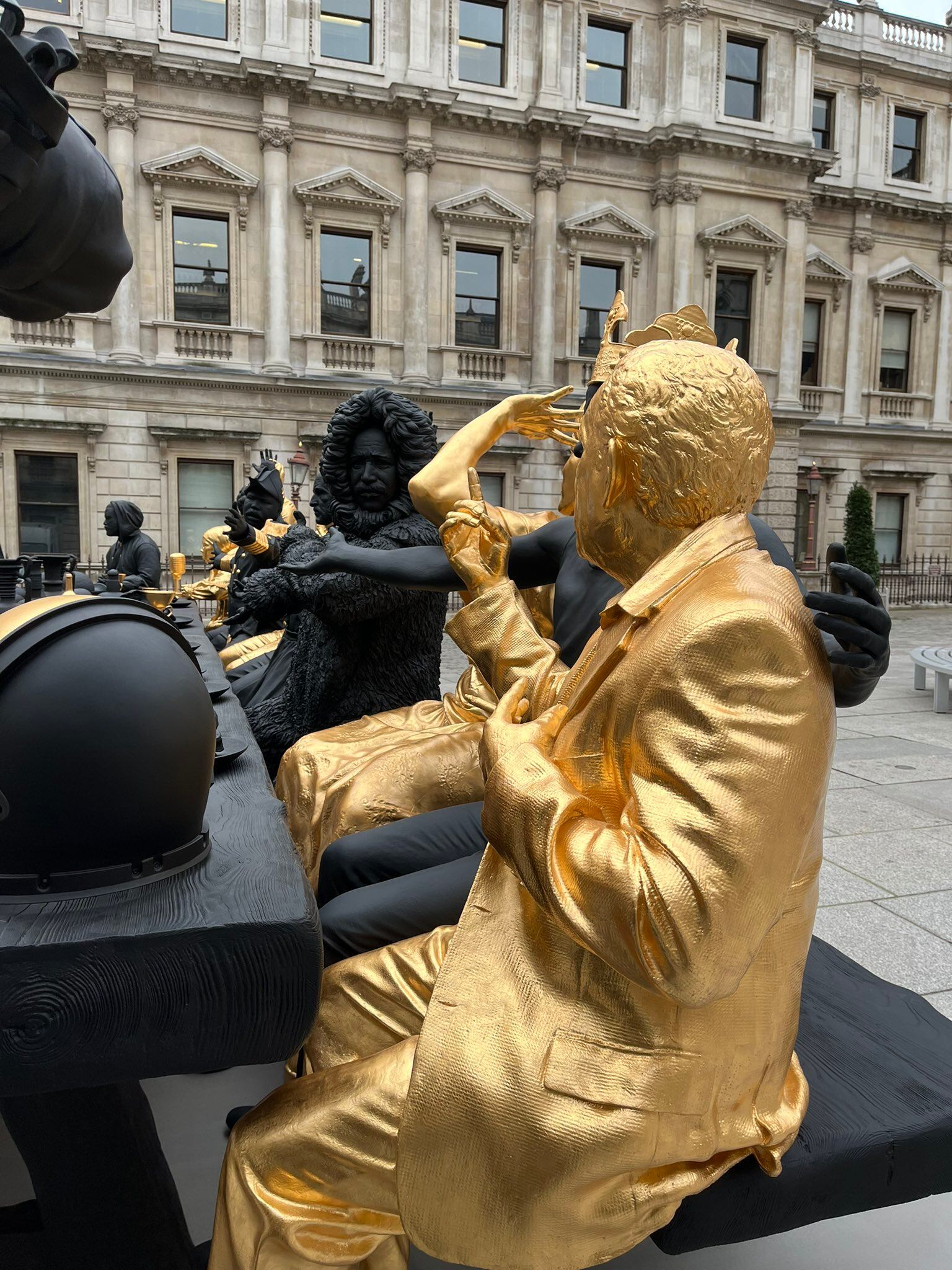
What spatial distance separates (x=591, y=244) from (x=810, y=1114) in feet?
70.0

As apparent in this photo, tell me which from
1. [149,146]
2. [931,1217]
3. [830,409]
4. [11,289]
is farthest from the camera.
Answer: [830,409]

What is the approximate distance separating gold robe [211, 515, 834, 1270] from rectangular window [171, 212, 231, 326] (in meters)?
19.2

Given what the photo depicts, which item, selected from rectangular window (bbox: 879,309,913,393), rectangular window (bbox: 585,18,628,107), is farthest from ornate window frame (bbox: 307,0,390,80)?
rectangular window (bbox: 879,309,913,393)

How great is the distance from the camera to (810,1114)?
6.14 ft

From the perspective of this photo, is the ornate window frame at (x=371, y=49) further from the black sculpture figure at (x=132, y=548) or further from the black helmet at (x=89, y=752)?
the black helmet at (x=89, y=752)

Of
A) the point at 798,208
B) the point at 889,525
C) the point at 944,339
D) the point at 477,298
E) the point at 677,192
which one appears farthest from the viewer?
the point at 889,525

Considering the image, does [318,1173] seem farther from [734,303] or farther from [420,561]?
[734,303]

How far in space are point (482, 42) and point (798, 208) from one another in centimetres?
825

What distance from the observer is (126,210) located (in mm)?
17594

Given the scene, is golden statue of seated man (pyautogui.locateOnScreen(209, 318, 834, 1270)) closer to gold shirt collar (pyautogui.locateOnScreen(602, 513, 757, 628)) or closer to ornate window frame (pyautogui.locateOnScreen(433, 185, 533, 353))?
gold shirt collar (pyautogui.locateOnScreen(602, 513, 757, 628))

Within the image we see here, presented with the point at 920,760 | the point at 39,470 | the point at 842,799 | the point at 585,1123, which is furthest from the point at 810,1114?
the point at 39,470

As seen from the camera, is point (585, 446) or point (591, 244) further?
point (591, 244)

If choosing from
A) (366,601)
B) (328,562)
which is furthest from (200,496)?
(328,562)

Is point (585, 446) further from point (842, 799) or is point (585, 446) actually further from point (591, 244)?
point (591, 244)
